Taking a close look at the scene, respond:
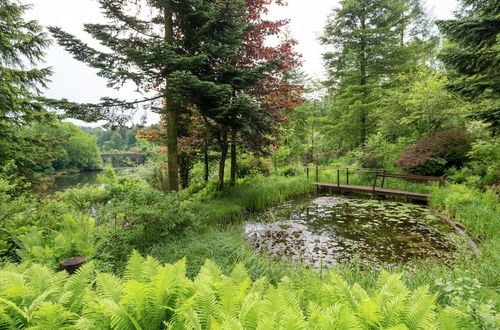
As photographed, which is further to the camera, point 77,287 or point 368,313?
point 77,287

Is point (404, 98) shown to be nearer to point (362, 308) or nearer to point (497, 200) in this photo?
point (497, 200)

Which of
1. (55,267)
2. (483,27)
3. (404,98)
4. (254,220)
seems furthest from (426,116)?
(55,267)

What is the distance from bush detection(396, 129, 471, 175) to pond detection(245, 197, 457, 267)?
1.86 m

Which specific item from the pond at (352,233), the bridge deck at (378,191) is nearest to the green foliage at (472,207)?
the pond at (352,233)

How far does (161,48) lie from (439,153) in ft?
31.2

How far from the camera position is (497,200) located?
575 centimetres

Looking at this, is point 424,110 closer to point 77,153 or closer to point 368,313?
point 368,313

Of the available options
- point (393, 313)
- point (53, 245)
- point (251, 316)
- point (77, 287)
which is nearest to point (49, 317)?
point (77, 287)

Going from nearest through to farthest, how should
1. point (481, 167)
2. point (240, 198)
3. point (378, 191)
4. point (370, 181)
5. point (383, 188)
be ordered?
point (240, 198), point (481, 167), point (378, 191), point (383, 188), point (370, 181)

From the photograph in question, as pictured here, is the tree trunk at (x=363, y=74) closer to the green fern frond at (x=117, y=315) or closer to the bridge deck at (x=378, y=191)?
the bridge deck at (x=378, y=191)

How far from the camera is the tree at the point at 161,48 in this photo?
472 cm

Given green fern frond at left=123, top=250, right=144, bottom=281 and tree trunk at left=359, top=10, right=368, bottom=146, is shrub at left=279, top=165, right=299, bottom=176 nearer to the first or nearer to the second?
tree trunk at left=359, top=10, right=368, bottom=146

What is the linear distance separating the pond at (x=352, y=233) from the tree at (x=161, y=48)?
3.33 metres

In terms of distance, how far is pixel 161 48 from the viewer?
15.2 feet
